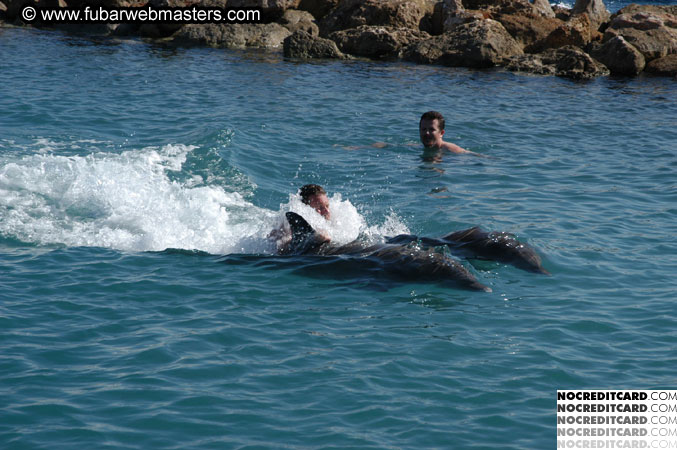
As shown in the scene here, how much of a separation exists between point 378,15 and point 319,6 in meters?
3.18

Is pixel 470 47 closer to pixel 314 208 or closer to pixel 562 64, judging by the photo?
pixel 562 64

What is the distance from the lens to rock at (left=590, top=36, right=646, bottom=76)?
2380cm

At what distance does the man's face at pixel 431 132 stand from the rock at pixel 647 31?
40.5 feet

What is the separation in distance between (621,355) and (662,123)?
40.2ft

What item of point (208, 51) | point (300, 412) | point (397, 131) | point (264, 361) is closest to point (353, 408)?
point (300, 412)

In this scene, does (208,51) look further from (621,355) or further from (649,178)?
(621,355)

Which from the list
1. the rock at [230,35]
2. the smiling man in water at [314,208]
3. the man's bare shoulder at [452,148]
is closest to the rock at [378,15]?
the rock at [230,35]

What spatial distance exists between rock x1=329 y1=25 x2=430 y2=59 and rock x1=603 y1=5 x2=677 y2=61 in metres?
6.36

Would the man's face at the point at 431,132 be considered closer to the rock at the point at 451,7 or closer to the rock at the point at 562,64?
the rock at the point at 562,64

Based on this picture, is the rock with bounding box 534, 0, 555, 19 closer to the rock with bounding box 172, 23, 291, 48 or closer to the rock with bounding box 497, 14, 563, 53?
the rock with bounding box 497, 14, 563, 53

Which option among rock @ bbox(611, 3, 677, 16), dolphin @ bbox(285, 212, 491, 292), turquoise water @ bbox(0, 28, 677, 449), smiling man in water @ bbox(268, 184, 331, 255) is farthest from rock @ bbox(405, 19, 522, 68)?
dolphin @ bbox(285, 212, 491, 292)

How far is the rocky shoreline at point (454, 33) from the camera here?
956 inches

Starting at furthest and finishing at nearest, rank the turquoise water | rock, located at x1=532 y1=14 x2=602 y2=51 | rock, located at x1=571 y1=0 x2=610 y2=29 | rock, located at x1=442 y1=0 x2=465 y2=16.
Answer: rock, located at x1=571 y1=0 x2=610 y2=29
rock, located at x1=442 y1=0 x2=465 y2=16
rock, located at x1=532 y1=14 x2=602 y2=51
the turquoise water

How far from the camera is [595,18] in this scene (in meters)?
27.4
